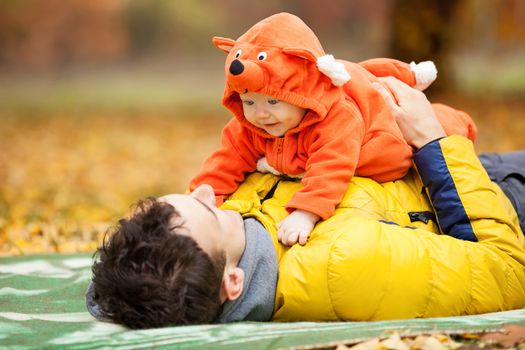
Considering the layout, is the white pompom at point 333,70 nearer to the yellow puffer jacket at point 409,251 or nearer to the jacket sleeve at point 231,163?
the yellow puffer jacket at point 409,251

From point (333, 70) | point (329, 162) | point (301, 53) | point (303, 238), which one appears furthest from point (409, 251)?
point (301, 53)

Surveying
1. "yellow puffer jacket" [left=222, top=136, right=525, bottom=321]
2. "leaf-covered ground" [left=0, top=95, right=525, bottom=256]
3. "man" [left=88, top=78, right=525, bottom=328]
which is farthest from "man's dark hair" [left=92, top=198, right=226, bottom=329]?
"leaf-covered ground" [left=0, top=95, right=525, bottom=256]

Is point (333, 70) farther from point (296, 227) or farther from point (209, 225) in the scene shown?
point (209, 225)

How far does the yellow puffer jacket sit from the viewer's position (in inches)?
121

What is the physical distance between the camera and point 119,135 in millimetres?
13945

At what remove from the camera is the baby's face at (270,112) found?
349 centimetres

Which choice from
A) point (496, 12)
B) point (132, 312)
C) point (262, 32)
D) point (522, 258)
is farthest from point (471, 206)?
point (496, 12)

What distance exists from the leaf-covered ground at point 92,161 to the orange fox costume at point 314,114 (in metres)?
2.40

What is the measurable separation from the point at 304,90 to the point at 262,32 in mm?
342

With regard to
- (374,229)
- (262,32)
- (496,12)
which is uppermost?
(496,12)

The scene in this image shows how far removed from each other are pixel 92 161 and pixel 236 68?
8421 mm

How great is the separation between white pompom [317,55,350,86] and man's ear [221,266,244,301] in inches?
40.6

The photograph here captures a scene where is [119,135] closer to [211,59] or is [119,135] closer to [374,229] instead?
[211,59]

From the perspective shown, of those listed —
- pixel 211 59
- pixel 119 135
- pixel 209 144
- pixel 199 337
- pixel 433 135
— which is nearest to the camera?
pixel 199 337
